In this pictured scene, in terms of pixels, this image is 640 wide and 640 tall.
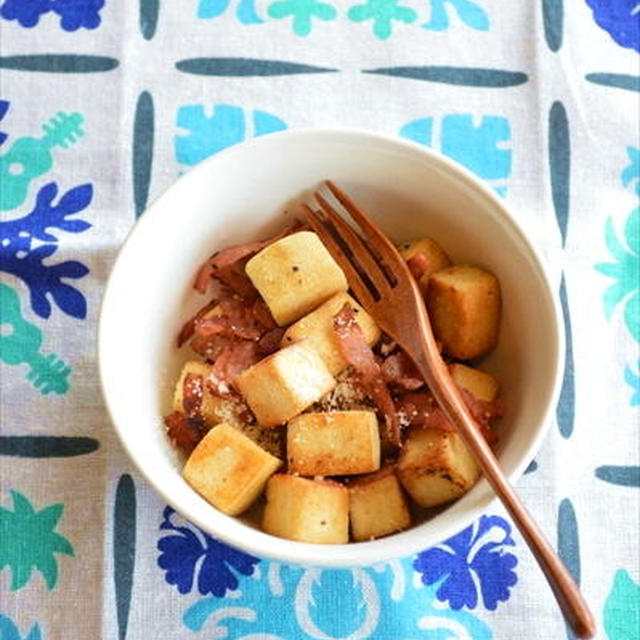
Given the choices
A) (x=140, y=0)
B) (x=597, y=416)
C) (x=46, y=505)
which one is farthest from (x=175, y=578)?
(x=140, y=0)

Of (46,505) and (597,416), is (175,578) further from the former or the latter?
(597,416)

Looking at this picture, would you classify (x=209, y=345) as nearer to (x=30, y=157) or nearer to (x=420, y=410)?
(x=420, y=410)

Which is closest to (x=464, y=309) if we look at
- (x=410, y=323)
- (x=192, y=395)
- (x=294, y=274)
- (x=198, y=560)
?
(x=410, y=323)

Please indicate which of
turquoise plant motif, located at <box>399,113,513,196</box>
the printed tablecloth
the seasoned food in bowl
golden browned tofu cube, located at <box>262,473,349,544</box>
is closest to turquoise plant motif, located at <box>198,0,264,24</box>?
the printed tablecloth

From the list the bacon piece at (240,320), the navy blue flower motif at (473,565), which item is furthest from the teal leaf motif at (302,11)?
the navy blue flower motif at (473,565)

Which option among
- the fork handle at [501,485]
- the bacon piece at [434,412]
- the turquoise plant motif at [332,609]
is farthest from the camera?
the turquoise plant motif at [332,609]

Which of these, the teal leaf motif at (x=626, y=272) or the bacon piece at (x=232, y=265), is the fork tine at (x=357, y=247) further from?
the teal leaf motif at (x=626, y=272)

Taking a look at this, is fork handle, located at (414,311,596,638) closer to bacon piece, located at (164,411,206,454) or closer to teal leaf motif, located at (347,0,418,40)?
bacon piece, located at (164,411,206,454)
